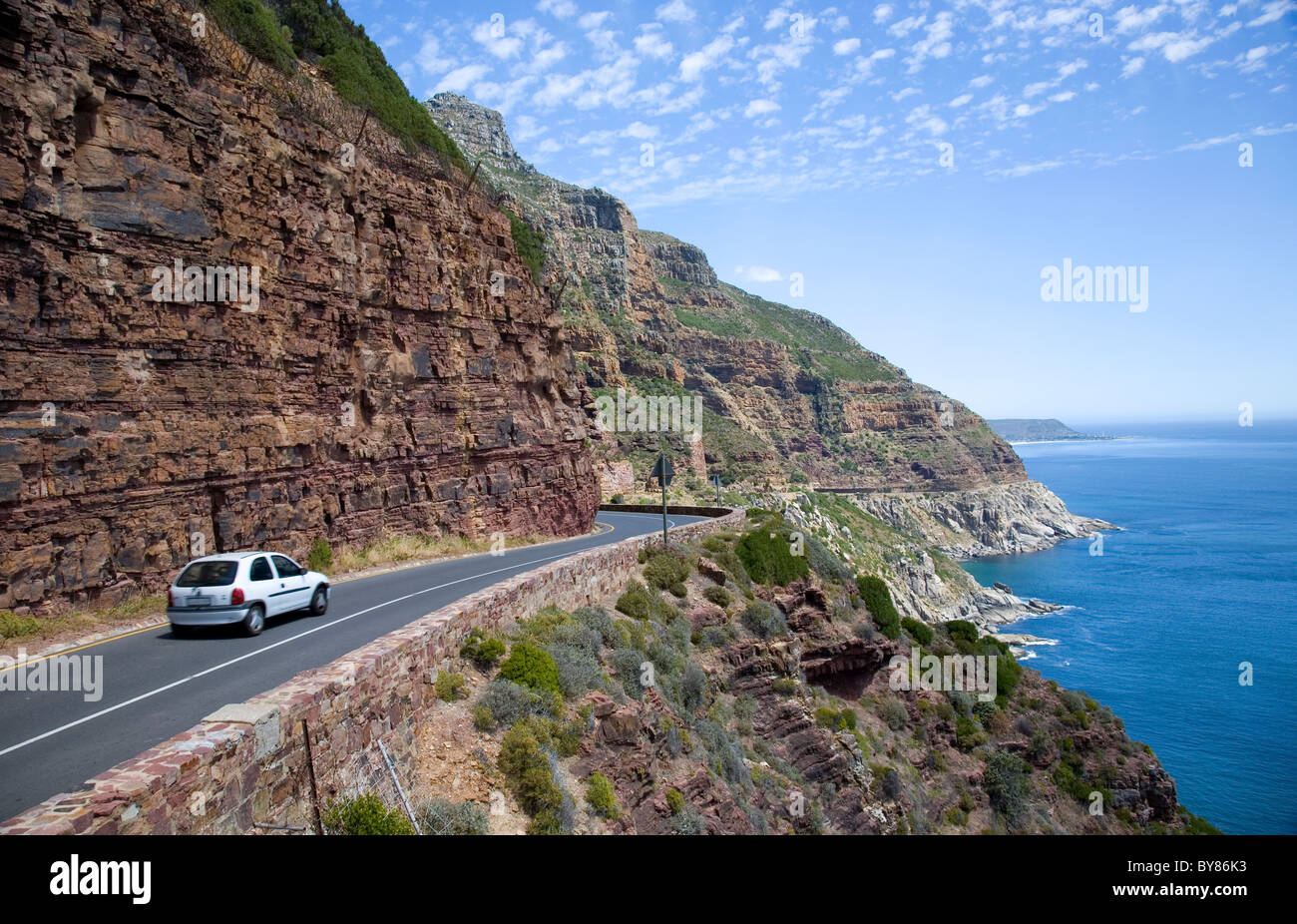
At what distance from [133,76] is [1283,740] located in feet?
203


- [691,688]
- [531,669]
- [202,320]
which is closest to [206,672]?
[531,669]

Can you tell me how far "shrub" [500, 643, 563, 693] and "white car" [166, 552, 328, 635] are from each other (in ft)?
12.6

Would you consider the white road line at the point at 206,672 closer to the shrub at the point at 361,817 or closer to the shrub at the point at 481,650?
the shrub at the point at 481,650

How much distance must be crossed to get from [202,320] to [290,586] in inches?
228

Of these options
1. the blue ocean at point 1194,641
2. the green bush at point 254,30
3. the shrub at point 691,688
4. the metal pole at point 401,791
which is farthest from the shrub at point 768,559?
the blue ocean at point 1194,641

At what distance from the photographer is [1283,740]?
150ft

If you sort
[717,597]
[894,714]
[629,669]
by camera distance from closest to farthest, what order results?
[629,669] → [717,597] → [894,714]

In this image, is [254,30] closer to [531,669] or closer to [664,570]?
[531,669]

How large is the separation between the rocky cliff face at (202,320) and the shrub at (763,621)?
8.99 metres

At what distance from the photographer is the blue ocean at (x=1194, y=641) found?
41.8 meters

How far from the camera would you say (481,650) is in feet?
37.1

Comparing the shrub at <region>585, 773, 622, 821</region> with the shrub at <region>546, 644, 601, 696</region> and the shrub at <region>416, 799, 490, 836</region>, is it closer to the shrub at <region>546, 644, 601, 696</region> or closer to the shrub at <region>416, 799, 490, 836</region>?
the shrub at <region>546, 644, 601, 696</region>
